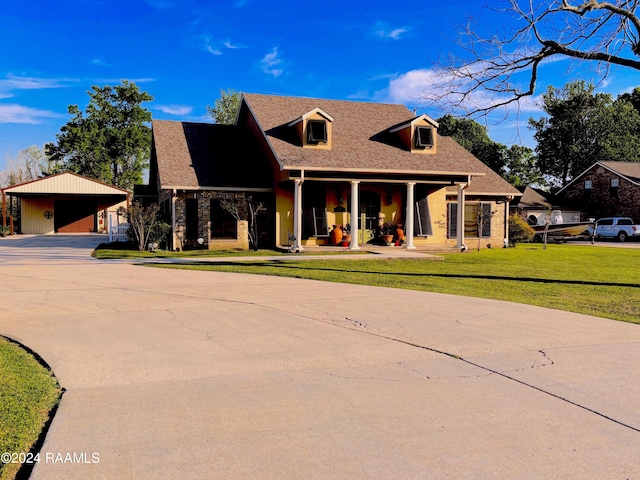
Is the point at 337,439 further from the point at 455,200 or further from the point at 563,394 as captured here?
the point at 455,200

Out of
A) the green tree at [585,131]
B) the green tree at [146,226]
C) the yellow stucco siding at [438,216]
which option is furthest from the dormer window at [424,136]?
the green tree at [585,131]

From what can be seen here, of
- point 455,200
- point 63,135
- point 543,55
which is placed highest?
point 63,135

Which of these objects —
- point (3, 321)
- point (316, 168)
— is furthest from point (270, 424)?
point (316, 168)

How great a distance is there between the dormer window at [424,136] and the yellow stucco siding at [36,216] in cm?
2785

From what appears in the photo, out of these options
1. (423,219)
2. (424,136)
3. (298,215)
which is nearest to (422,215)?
(423,219)

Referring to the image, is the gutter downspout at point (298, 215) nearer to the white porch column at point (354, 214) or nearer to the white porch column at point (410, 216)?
the white porch column at point (354, 214)

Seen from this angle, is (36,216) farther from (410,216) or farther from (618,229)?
(618,229)

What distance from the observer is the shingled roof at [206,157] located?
68.8ft

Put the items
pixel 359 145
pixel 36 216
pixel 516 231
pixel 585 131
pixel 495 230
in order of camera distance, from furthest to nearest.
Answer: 1. pixel 585 131
2. pixel 36 216
3. pixel 516 231
4. pixel 495 230
5. pixel 359 145

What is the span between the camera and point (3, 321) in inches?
287

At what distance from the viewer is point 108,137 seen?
159ft

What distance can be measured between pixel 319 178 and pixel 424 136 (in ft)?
19.1

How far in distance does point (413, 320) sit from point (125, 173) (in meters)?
47.3

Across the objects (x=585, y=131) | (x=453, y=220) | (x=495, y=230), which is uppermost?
(x=585, y=131)
